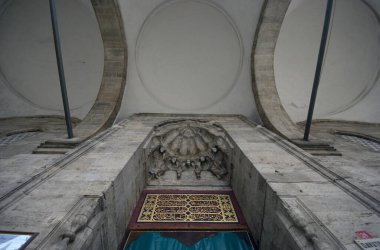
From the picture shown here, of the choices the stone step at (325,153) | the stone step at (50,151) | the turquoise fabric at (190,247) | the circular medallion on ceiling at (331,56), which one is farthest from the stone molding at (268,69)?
the stone step at (50,151)

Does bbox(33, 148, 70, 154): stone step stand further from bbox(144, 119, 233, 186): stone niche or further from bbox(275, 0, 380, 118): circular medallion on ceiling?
bbox(275, 0, 380, 118): circular medallion on ceiling

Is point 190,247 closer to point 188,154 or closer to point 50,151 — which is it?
point 188,154

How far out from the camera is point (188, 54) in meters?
6.97

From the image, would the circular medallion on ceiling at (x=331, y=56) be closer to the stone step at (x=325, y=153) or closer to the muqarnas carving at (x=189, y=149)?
the stone step at (x=325, y=153)

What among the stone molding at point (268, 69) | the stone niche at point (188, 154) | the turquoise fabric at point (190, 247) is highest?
the stone molding at point (268, 69)

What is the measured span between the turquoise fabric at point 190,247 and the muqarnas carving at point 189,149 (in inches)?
66.9

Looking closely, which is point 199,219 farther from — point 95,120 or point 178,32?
point 178,32

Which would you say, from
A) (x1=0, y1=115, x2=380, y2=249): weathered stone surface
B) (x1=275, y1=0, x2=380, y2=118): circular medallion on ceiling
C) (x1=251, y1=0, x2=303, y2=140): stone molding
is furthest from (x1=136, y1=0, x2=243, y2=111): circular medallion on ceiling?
(x1=0, y1=115, x2=380, y2=249): weathered stone surface

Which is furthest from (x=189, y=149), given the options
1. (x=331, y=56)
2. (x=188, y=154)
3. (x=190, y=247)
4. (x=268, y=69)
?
(x=331, y=56)

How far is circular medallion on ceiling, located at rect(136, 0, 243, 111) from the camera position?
6.29 metres

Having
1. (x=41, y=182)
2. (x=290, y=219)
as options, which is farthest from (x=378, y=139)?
(x=41, y=182)

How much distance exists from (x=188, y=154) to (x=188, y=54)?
3.58 metres

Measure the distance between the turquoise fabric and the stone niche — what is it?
1572 mm

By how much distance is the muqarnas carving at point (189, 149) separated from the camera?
493 centimetres
